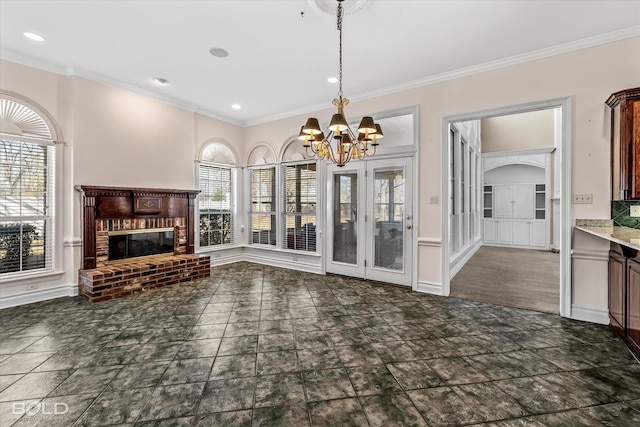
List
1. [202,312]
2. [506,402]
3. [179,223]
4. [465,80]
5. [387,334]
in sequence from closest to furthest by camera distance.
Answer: [506,402] → [387,334] → [202,312] → [465,80] → [179,223]

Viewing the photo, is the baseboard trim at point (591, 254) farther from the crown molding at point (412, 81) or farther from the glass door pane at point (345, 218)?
the glass door pane at point (345, 218)

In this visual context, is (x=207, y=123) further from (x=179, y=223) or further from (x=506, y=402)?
(x=506, y=402)

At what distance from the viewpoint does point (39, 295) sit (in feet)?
12.5

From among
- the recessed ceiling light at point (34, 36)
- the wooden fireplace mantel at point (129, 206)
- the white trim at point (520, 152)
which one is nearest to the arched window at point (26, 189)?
the wooden fireplace mantel at point (129, 206)

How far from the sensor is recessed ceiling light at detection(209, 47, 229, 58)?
3456 millimetres

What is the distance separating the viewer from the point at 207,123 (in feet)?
19.1

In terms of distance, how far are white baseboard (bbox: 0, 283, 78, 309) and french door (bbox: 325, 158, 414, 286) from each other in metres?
3.91

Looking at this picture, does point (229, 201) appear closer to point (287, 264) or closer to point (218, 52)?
point (287, 264)

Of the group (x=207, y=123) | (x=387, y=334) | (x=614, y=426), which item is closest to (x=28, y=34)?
(x=207, y=123)

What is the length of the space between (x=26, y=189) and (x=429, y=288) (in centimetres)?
569

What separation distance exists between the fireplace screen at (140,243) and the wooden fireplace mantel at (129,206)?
0.85 ft

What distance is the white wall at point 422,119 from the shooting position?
3.15 m

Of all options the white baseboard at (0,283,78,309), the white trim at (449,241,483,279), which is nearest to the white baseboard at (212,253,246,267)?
the white baseboard at (0,283,78,309)

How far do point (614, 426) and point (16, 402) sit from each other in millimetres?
3716
